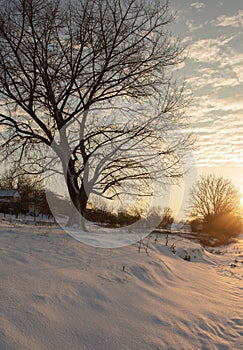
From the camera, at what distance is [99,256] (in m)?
5.52

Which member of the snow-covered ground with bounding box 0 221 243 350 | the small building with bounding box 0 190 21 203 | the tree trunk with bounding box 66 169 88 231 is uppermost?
the small building with bounding box 0 190 21 203

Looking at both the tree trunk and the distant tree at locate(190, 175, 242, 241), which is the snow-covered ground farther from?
the distant tree at locate(190, 175, 242, 241)

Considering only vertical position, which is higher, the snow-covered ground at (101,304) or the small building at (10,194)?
the small building at (10,194)

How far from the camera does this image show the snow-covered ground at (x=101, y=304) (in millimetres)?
2648

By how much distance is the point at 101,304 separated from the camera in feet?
11.4

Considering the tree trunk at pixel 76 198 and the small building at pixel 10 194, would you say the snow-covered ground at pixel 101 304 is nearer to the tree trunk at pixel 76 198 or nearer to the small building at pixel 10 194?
the tree trunk at pixel 76 198

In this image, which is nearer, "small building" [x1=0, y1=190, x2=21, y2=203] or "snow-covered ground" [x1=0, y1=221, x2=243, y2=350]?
"snow-covered ground" [x1=0, y1=221, x2=243, y2=350]

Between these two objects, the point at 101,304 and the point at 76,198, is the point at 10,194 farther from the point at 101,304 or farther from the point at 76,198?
the point at 101,304

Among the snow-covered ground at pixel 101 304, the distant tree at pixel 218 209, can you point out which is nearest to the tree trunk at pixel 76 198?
the snow-covered ground at pixel 101 304

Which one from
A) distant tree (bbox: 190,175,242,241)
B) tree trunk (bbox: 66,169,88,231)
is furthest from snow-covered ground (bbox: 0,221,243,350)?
distant tree (bbox: 190,175,242,241)

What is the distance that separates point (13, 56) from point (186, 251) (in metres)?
9.42

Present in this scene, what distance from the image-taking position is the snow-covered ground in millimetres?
2648

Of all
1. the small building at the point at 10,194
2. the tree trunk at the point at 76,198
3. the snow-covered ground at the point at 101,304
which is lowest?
the snow-covered ground at the point at 101,304

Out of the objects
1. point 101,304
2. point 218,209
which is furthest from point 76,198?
point 218,209
